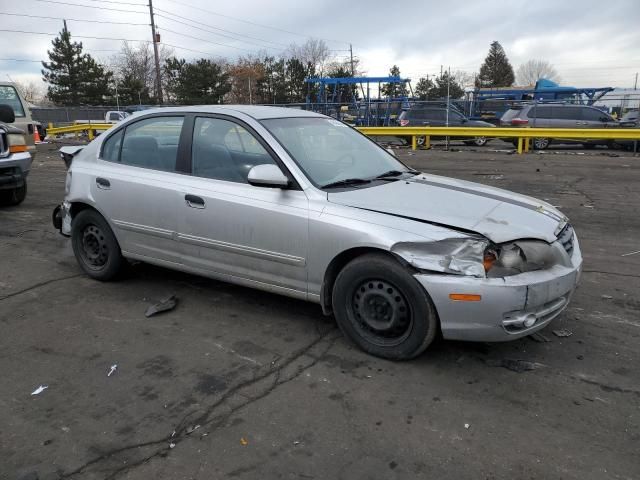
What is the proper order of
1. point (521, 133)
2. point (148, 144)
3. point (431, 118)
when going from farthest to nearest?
1. point (431, 118)
2. point (521, 133)
3. point (148, 144)

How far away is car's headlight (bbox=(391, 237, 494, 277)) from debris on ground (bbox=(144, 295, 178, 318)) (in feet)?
7.20

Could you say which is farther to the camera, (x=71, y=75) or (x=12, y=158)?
(x=71, y=75)

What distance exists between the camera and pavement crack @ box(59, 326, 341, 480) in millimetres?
2553

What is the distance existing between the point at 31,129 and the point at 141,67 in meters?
64.7

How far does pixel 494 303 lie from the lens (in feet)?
10.1

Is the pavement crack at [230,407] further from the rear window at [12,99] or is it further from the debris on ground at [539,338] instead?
the rear window at [12,99]

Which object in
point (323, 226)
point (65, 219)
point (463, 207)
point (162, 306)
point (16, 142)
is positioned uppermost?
point (16, 142)

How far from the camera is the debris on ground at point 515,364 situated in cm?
336

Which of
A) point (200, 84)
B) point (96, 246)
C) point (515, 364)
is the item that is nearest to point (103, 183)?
point (96, 246)

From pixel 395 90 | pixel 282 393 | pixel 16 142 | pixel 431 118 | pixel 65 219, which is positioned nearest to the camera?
pixel 282 393

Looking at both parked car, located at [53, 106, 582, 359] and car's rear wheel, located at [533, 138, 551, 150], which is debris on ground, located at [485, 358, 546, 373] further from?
car's rear wheel, located at [533, 138, 551, 150]

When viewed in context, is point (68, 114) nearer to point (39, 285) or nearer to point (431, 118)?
point (431, 118)

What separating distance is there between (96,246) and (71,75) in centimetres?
5768

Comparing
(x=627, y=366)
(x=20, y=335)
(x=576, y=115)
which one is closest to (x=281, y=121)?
(x=20, y=335)
